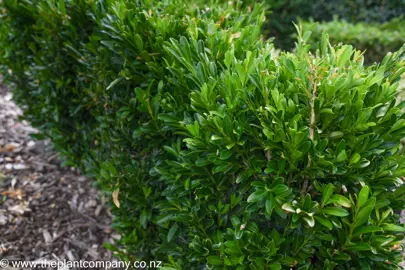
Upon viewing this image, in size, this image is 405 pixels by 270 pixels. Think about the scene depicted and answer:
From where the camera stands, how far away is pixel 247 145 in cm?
195

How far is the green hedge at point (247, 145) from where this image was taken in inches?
69.4

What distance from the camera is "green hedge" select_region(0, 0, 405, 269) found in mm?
1763

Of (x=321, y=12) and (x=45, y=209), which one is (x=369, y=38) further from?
(x=45, y=209)

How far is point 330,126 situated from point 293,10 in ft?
21.8

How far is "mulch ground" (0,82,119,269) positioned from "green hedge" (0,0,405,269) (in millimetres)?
1208

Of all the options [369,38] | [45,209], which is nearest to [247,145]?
[45,209]

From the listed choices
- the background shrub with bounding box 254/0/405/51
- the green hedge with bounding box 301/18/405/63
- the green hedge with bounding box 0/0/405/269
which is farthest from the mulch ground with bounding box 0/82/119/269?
the background shrub with bounding box 254/0/405/51

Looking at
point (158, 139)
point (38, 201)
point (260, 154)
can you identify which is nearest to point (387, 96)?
point (260, 154)

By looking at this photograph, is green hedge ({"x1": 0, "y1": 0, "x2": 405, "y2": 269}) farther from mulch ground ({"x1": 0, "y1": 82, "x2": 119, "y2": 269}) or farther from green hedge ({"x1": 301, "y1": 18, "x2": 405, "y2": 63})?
green hedge ({"x1": 301, "y1": 18, "x2": 405, "y2": 63})

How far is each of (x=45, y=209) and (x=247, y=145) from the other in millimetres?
2983

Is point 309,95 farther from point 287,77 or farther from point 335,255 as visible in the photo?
point 335,255

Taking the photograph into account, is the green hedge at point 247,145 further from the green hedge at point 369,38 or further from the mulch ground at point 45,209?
the green hedge at point 369,38

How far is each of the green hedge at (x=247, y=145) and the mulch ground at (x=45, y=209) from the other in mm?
1208

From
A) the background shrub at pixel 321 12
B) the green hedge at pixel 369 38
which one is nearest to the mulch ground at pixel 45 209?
the green hedge at pixel 369 38
